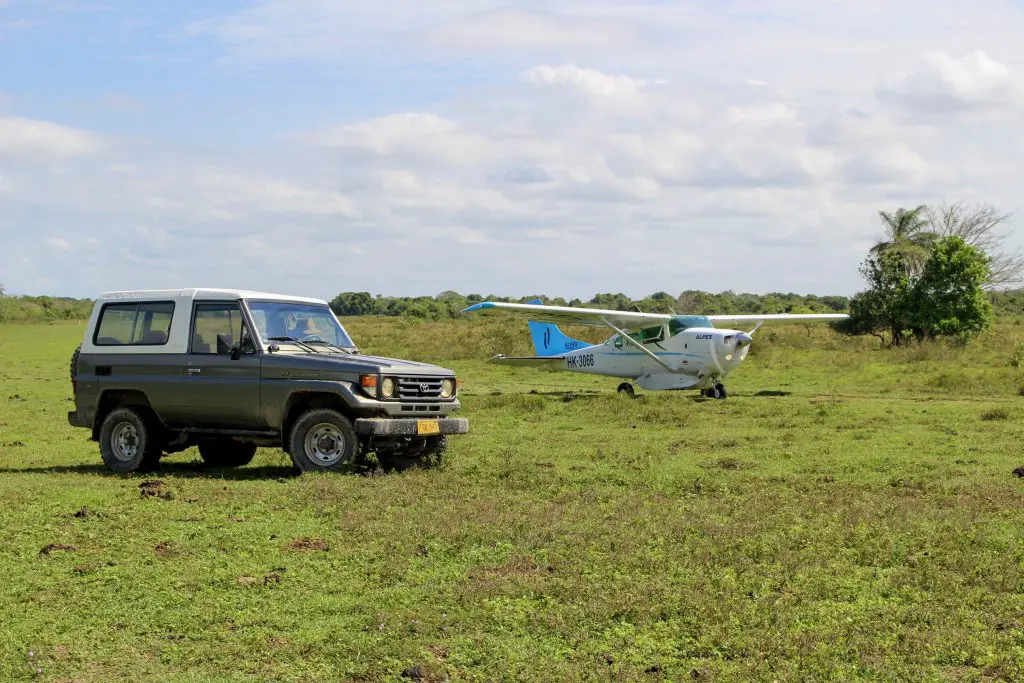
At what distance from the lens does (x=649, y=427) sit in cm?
1852

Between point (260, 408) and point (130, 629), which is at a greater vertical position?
point (260, 408)

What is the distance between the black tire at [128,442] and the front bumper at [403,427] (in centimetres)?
269

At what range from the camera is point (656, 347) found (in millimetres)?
27094

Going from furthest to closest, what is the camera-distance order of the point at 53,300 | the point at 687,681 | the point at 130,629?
→ the point at 53,300 < the point at 130,629 < the point at 687,681

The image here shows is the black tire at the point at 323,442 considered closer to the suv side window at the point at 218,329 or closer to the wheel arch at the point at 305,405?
the wheel arch at the point at 305,405

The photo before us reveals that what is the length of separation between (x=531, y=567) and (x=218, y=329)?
616cm

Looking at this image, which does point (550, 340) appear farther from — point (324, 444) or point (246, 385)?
point (246, 385)

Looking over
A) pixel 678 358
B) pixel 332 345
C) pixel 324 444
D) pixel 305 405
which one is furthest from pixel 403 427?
pixel 678 358

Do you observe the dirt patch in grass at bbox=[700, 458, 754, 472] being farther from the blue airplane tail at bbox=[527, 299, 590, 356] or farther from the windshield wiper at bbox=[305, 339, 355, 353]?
the blue airplane tail at bbox=[527, 299, 590, 356]

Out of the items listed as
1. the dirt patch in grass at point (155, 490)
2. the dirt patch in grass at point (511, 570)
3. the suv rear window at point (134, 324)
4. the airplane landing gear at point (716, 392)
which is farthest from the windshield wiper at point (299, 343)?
the airplane landing gear at point (716, 392)

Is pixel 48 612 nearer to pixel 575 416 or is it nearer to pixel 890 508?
pixel 890 508

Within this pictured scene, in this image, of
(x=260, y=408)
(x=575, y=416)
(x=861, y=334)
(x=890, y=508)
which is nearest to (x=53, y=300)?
(x=861, y=334)

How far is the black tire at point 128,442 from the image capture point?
12452 millimetres

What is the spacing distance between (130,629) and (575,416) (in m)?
14.5
